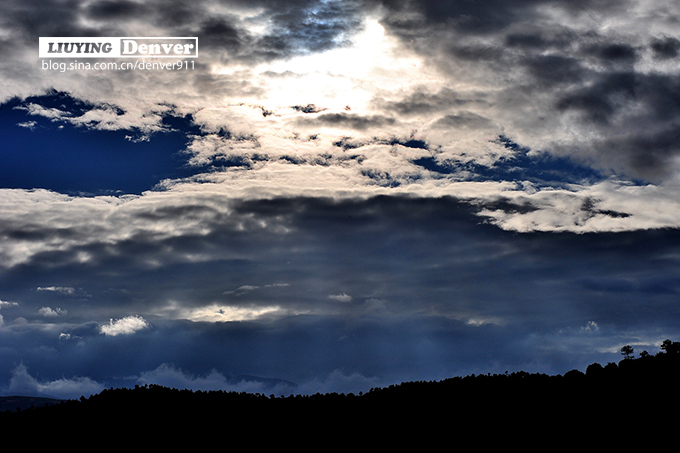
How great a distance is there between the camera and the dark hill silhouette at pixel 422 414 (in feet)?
531

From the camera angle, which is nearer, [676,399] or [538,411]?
[676,399]

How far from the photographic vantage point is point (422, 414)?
186000mm

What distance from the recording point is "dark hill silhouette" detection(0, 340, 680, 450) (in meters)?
162

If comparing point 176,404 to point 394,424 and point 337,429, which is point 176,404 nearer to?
point 337,429

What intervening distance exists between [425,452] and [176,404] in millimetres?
85177

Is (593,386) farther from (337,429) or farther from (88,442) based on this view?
(88,442)

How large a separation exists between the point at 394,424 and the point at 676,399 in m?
83.0

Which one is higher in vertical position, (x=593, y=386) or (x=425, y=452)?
(x=593, y=386)

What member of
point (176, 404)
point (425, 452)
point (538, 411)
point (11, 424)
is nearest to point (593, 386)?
point (538, 411)

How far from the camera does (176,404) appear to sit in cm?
19238

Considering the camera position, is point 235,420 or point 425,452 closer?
point 425,452

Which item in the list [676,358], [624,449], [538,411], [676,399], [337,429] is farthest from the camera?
[676,358]

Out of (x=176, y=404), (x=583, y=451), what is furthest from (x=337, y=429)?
(x=583, y=451)

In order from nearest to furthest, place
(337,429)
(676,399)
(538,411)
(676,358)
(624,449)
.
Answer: (624,449)
(676,399)
(538,411)
(337,429)
(676,358)
